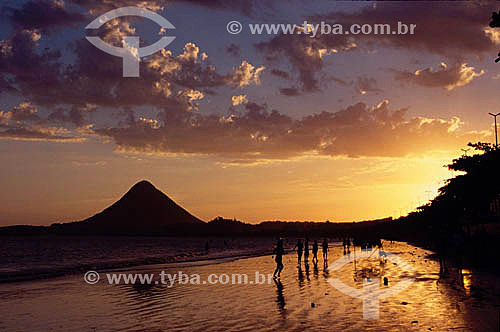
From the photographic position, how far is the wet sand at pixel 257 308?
1427 centimetres

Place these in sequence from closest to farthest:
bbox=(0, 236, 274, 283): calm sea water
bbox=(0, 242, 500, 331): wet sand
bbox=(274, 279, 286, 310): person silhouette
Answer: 1. bbox=(0, 242, 500, 331): wet sand
2. bbox=(274, 279, 286, 310): person silhouette
3. bbox=(0, 236, 274, 283): calm sea water

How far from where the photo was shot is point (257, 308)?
17.8 metres

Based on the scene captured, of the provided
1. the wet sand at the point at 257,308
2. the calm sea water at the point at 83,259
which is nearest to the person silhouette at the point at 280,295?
the wet sand at the point at 257,308

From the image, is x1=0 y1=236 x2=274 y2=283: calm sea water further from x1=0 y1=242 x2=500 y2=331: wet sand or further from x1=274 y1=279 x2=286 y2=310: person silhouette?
x1=274 y1=279 x2=286 y2=310: person silhouette

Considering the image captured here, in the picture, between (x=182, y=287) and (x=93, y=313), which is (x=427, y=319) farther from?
(x=182, y=287)

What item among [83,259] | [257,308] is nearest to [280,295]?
[257,308]

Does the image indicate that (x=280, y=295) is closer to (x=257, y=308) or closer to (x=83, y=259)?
(x=257, y=308)

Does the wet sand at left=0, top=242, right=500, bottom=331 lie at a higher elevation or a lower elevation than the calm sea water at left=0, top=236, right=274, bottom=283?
higher

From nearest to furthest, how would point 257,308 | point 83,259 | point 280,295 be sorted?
1. point 257,308
2. point 280,295
3. point 83,259

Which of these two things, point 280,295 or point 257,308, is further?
point 280,295

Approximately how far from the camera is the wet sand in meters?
14.3

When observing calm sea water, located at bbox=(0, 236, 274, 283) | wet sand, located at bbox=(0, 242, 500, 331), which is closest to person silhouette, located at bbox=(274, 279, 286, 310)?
wet sand, located at bbox=(0, 242, 500, 331)

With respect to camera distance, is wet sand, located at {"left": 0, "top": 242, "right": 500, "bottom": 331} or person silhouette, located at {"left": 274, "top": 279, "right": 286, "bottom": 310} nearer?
wet sand, located at {"left": 0, "top": 242, "right": 500, "bottom": 331}

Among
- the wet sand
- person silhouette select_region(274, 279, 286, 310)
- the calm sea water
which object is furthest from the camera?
the calm sea water
